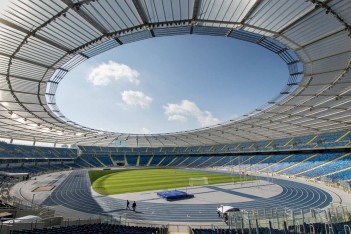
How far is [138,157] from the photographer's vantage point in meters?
99.3

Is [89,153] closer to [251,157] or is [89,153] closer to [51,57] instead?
[251,157]

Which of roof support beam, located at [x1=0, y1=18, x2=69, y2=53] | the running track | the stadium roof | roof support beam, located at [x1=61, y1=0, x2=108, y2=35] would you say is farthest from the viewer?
the running track

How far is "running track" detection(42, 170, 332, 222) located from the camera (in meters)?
24.5

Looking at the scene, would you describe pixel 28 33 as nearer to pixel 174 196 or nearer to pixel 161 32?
pixel 161 32

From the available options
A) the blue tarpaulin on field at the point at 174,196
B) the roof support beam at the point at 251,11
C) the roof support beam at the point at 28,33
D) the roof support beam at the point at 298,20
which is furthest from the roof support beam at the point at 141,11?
the blue tarpaulin on field at the point at 174,196

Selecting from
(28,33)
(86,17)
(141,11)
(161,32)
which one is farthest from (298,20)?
(28,33)

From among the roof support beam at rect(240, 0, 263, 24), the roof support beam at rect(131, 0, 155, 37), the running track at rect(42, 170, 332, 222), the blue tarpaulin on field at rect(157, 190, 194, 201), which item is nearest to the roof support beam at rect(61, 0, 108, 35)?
the roof support beam at rect(131, 0, 155, 37)

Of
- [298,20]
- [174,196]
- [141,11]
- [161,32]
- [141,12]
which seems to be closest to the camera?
[141,11]

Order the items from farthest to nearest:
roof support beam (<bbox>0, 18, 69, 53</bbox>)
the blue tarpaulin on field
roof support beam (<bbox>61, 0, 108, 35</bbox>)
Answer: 1. the blue tarpaulin on field
2. roof support beam (<bbox>0, 18, 69, 53</bbox>)
3. roof support beam (<bbox>61, 0, 108, 35</bbox>)

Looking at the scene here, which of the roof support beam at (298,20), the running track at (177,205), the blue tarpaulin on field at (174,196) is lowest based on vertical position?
the running track at (177,205)

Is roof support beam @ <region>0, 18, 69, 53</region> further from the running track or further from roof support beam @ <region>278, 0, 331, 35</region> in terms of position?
the running track

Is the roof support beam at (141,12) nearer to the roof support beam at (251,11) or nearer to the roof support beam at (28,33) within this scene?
the roof support beam at (251,11)

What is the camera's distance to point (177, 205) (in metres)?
28.5

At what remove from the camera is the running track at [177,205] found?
24.5 metres
